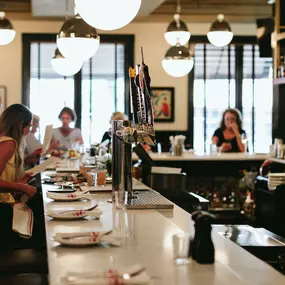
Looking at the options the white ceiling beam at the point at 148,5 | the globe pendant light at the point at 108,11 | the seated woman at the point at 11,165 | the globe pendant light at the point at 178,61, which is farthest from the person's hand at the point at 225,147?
the globe pendant light at the point at 108,11

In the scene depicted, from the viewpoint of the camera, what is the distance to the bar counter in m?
2.06

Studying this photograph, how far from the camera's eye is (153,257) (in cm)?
237

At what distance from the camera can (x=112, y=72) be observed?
1246 cm

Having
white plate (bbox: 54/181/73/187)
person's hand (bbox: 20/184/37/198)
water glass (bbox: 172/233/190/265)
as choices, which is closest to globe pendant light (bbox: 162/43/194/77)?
white plate (bbox: 54/181/73/187)

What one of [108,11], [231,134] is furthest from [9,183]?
[231,134]

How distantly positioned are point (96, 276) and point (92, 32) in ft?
12.1

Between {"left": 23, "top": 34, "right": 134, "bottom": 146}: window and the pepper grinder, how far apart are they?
10082mm

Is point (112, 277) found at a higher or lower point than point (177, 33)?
lower

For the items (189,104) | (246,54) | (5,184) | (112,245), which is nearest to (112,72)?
(189,104)

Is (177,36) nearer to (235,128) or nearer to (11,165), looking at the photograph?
(235,128)

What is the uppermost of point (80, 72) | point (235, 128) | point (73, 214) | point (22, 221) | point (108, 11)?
point (80, 72)

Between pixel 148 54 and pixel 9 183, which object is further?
pixel 148 54

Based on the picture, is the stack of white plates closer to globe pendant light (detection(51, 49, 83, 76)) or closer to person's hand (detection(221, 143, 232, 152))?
globe pendant light (detection(51, 49, 83, 76))

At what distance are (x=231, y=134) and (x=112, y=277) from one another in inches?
326
